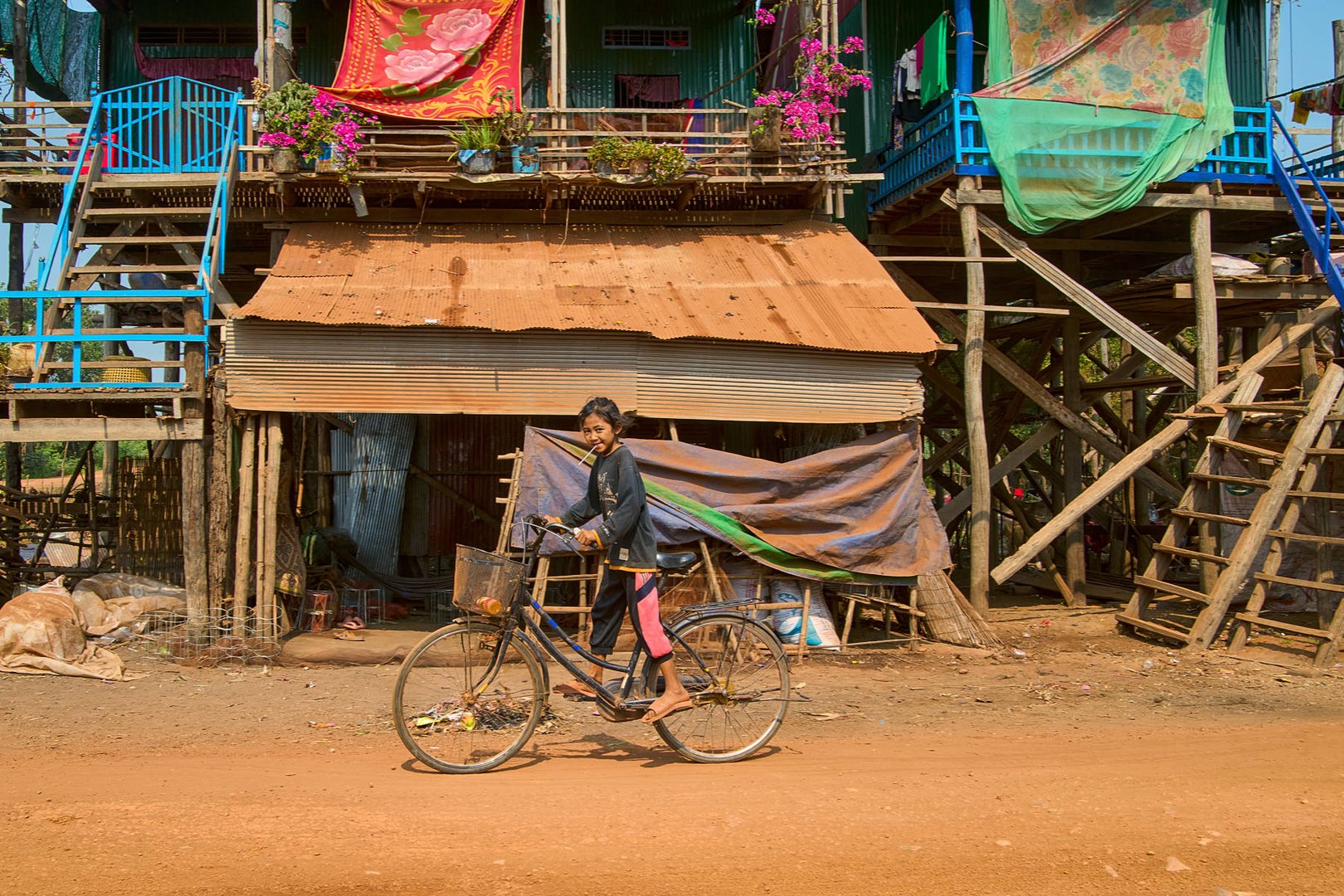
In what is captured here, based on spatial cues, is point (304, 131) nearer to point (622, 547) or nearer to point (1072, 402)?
point (622, 547)

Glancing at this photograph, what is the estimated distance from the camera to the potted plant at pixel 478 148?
10461 mm

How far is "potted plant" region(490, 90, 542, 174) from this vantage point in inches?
417

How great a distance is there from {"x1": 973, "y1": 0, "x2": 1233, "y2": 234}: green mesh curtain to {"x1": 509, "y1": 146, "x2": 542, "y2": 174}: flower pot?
487cm

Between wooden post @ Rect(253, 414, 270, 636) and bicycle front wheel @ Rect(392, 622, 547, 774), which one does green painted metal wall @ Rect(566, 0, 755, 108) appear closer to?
wooden post @ Rect(253, 414, 270, 636)

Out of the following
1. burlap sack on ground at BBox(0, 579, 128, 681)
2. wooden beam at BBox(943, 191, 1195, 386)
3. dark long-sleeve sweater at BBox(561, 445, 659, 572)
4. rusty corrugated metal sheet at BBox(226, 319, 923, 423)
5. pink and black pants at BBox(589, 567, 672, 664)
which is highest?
wooden beam at BBox(943, 191, 1195, 386)

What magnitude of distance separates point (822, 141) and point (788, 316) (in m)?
2.39

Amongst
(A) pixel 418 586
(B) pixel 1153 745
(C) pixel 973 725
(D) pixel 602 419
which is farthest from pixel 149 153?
(B) pixel 1153 745

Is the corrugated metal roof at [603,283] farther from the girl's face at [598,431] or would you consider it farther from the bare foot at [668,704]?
the bare foot at [668,704]

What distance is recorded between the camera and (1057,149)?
1126 centimetres

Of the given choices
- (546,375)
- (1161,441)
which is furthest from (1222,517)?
(546,375)

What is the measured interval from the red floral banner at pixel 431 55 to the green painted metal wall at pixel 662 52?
216 centimetres

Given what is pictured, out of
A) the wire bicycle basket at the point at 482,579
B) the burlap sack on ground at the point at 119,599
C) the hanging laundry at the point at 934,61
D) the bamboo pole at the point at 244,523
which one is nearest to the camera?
the wire bicycle basket at the point at 482,579

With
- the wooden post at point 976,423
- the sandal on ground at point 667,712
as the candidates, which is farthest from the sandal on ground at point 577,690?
the wooden post at point 976,423

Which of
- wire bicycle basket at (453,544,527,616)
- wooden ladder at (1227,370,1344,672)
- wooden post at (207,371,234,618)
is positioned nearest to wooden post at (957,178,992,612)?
wooden ladder at (1227,370,1344,672)
